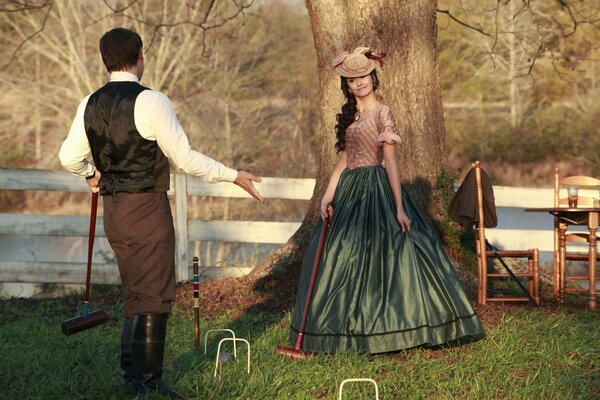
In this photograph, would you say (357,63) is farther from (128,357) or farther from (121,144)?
(128,357)

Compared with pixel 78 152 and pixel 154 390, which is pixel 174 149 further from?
pixel 154 390

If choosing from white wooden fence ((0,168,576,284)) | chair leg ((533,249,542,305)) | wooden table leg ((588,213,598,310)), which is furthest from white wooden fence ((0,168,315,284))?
wooden table leg ((588,213,598,310))

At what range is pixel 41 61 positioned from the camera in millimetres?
23297

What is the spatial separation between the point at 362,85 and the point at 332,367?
185 centimetres

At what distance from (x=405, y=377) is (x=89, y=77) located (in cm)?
1590

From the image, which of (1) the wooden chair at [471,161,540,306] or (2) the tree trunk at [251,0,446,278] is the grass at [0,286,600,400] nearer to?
(1) the wooden chair at [471,161,540,306]

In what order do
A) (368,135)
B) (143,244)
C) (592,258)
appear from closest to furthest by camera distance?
(143,244), (368,135), (592,258)

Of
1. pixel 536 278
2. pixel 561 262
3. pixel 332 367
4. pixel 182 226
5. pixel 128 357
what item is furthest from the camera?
pixel 182 226

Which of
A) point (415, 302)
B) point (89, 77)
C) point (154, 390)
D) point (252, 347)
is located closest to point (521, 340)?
point (415, 302)

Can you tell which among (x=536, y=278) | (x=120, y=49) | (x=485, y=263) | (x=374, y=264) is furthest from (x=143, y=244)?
(x=536, y=278)

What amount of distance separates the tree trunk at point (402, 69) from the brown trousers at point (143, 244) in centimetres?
388

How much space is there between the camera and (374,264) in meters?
6.55

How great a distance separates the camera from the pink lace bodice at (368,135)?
6582 mm

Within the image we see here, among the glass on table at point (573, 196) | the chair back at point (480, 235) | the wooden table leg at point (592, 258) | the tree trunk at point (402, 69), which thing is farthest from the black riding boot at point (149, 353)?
the glass on table at point (573, 196)
